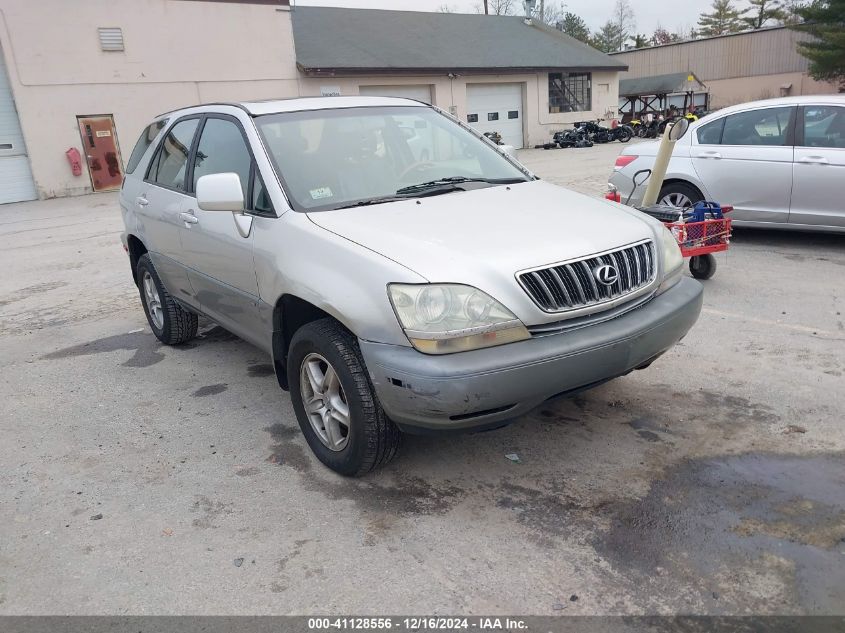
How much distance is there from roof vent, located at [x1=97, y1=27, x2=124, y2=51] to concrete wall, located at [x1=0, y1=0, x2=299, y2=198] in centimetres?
13

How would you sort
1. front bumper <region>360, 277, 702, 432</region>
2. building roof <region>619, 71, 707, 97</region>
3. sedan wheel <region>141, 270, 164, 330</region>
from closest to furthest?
front bumper <region>360, 277, 702, 432</region> < sedan wheel <region>141, 270, 164, 330</region> < building roof <region>619, 71, 707, 97</region>

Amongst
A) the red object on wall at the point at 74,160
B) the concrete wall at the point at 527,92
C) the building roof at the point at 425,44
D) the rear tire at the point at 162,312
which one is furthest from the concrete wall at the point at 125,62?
the rear tire at the point at 162,312

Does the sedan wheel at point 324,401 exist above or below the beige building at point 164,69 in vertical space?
below

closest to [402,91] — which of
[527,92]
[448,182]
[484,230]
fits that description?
[527,92]

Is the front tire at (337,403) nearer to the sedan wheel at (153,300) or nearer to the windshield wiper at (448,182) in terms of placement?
the windshield wiper at (448,182)

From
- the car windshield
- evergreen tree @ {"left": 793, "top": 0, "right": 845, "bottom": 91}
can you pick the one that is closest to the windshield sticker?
the car windshield

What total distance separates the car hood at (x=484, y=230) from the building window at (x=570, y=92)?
95.5ft

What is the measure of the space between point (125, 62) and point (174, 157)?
713 inches

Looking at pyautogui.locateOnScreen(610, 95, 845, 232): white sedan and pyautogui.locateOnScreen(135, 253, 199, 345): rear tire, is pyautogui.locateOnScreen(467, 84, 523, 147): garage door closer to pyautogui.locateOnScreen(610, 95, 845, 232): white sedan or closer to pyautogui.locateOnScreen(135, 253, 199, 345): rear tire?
pyautogui.locateOnScreen(610, 95, 845, 232): white sedan

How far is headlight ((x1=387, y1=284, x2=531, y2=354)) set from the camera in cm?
285

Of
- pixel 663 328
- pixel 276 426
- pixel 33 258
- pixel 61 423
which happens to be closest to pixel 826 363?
pixel 663 328

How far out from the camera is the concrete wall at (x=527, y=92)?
25.0 meters

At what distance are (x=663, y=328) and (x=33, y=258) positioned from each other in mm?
9968

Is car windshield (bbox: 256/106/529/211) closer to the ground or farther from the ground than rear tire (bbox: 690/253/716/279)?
farther from the ground
